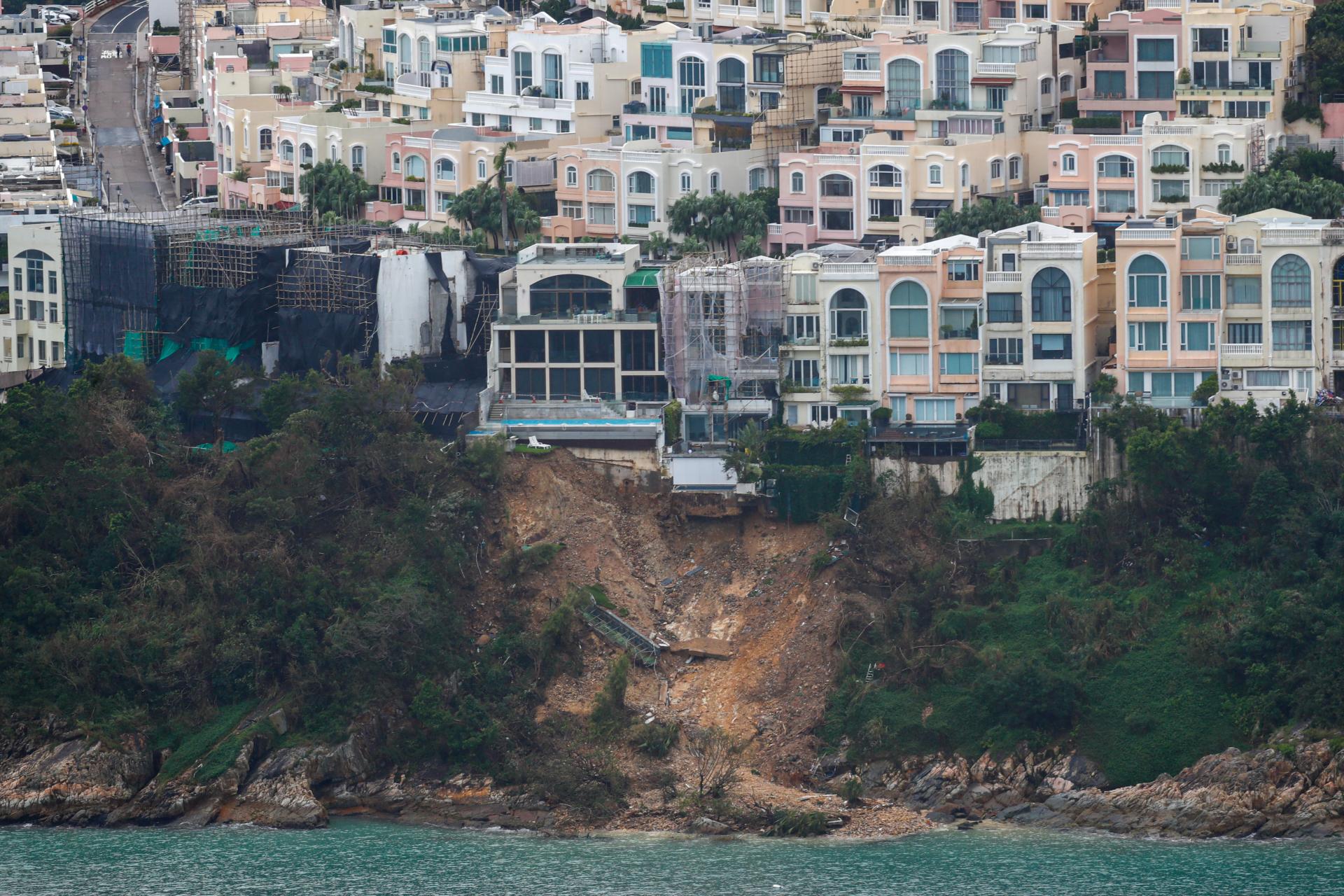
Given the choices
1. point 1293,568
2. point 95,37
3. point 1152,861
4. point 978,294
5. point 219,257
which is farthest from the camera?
point 95,37

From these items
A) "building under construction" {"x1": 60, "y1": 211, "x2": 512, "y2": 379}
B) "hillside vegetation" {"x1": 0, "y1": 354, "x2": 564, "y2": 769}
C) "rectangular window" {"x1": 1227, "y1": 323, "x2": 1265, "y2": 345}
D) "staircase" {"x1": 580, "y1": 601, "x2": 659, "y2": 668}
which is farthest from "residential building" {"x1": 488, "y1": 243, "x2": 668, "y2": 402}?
"rectangular window" {"x1": 1227, "y1": 323, "x2": 1265, "y2": 345}

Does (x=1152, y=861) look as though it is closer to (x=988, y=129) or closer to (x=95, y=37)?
(x=988, y=129)

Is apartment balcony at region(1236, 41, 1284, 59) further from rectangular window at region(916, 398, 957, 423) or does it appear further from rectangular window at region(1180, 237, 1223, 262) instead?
rectangular window at region(916, 398, 957, 423)

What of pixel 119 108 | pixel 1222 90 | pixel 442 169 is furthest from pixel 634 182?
pixel 119 108

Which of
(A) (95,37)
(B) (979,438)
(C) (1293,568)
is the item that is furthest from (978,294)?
(A) (95,37)

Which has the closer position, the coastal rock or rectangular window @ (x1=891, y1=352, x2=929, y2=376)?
the coastal rock

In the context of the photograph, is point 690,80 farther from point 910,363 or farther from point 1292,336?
point 1292,336
